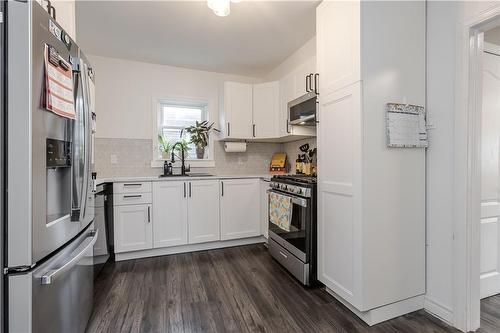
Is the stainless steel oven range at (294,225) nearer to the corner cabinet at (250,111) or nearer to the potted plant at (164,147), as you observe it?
the corner cabinet at (250,111)

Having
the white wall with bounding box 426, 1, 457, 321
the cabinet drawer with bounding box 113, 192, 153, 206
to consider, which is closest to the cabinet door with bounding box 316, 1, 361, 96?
the white wall with bounding box 426, 1, 457, 321

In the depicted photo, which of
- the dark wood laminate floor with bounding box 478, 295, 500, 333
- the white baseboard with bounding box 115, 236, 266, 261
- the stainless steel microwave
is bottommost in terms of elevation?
the dark wood laminate floor with bounding box 478, 295, 500, 333

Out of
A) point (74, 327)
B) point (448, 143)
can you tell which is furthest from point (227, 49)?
point (74, 327)

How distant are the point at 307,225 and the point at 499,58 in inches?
83.9

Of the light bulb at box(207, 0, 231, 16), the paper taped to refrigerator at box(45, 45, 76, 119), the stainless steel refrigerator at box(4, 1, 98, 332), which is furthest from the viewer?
the light bulb at box(207, 0, 231, 16)

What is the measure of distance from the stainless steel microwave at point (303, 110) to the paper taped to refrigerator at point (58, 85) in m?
1.93

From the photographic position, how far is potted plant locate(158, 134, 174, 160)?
3.49m

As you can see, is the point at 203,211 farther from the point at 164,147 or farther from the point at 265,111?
the point at 265,111


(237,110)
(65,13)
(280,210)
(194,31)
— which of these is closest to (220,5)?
(194,31)

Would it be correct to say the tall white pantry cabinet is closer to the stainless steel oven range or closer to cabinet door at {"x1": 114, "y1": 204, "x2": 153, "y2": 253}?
the stainless steel oven range

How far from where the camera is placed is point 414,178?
5.95 ft

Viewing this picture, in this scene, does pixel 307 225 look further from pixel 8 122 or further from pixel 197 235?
pixel 8 122

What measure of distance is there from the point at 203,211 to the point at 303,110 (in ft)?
5.65

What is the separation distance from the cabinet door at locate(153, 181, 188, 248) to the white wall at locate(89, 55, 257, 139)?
3.20ft
